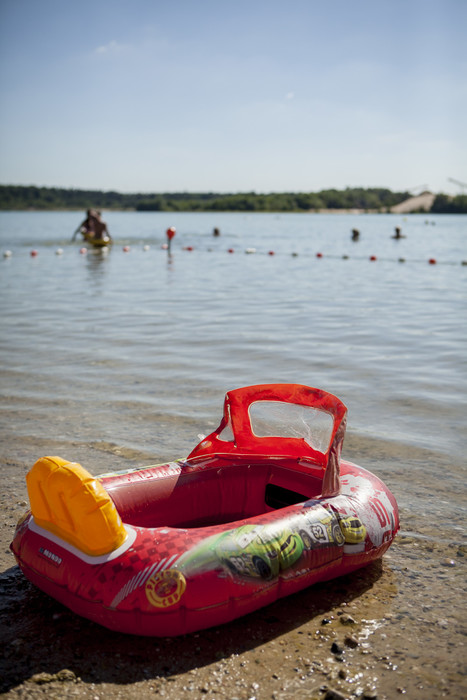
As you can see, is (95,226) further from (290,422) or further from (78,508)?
(78,508)

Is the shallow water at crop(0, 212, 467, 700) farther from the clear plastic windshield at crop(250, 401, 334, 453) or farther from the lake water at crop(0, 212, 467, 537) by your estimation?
the clear plastic windshield at crop(250, 401, 334, 453)

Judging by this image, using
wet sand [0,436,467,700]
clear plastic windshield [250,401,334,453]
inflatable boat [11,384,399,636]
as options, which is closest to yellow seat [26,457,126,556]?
inflatable boat [11,384,399,636]

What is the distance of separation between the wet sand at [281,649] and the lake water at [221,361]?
1.11 meters

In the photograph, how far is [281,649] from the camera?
312 cm

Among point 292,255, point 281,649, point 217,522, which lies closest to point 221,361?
point 217,522

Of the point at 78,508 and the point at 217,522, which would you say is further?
the point at 217,522

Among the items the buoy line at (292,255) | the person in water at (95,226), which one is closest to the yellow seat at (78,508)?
the buoy line at (292,255)

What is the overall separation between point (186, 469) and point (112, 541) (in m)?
1.10

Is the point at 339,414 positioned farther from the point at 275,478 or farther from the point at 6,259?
the point at 6,259

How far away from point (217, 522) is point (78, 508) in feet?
4.32

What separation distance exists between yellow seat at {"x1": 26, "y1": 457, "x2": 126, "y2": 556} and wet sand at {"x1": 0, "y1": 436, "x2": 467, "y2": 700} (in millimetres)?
455

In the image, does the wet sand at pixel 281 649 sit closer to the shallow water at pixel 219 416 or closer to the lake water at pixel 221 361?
the shallow water at pixel 219 416

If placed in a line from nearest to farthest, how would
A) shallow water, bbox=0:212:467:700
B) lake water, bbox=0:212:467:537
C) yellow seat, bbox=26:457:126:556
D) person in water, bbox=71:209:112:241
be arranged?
shallow water, bbox=0:212:467:700, yellow seat, bbox=26:457:126:556, lake water, bbox=0:212:467:537, person in water, bbox=71:209:112:241

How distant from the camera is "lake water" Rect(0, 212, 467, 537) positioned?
18.8ft
